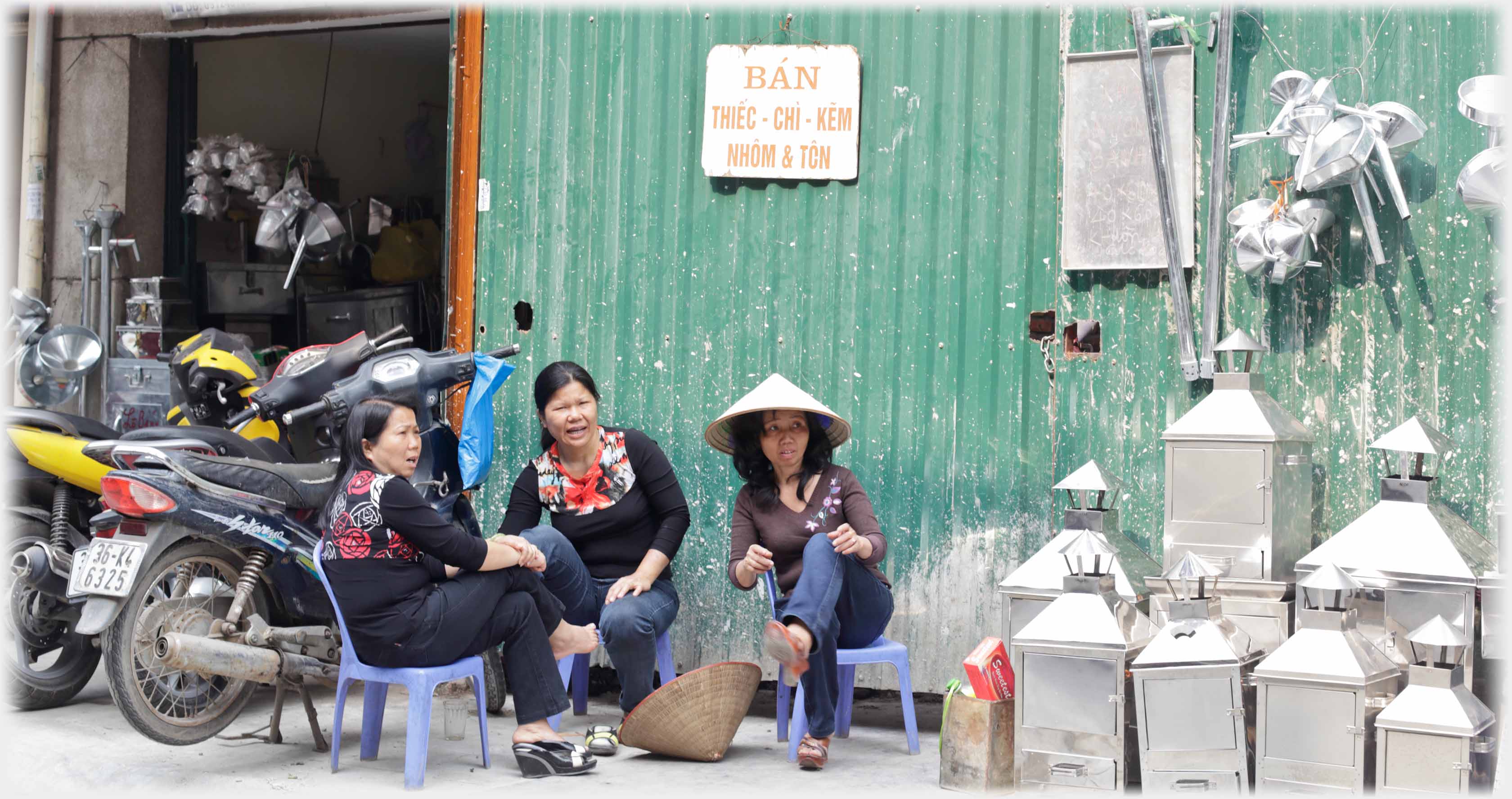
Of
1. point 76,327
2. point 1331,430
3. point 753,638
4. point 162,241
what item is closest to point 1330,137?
point 1331,430

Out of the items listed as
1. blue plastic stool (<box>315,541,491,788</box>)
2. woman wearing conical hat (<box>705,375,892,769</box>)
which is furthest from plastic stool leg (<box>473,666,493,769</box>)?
woman wearing conical hat (<box>705,375,892,769</box>)

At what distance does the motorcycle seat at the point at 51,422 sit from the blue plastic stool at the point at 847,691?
239 centimetres

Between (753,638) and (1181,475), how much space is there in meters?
1.71

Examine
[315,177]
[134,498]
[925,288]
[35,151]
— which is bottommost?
[134,498]

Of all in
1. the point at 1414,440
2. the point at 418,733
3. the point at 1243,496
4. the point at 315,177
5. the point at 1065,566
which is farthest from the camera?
the point at 315,177

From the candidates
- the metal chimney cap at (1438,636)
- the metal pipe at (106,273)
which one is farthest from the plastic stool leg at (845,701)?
the metal pipe at (106,273)

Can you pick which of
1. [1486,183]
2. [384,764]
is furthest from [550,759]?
[1486,183]

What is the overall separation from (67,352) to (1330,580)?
17.0 ft

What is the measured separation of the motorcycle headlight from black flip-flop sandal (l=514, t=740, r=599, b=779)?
133cm

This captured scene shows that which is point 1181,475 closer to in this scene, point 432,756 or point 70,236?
point 432,756

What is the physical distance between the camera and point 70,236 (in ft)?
22.7

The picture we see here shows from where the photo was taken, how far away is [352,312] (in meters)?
7.66

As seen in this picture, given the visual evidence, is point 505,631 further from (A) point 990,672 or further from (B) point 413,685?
(A) point 990,672

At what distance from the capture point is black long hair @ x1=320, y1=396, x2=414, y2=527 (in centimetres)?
365
